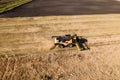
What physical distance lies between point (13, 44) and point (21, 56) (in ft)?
10.8

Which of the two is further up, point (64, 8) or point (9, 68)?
point (64, 8)

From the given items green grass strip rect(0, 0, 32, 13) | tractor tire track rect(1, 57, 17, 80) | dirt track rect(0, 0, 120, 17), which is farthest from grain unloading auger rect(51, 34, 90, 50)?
green grass strip rect(0, 0, 32, 13)

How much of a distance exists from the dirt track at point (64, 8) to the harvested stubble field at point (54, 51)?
3.01m

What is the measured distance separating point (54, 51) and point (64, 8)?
18.4 m

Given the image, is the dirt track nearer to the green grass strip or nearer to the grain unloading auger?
the green grass strip

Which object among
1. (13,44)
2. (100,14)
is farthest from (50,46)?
(100,14)

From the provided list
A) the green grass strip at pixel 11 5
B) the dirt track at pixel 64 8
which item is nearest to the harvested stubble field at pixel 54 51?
the dirt track at pixel 64 8

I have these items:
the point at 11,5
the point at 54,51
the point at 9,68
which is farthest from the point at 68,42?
the point at 11,5

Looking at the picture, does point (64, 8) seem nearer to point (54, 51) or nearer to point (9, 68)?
point (54, 51)

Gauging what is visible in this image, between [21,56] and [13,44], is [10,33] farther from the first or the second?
[21,56]

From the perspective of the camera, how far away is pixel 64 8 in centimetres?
4125

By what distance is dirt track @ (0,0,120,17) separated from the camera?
3734 centimetres

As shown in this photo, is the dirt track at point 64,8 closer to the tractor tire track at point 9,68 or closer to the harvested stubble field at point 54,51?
the harvested stubble field at point 54,51

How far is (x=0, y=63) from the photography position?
21.9 meters
